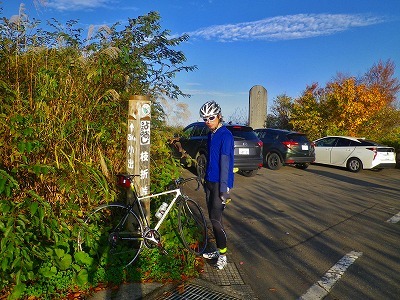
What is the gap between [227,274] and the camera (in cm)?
390

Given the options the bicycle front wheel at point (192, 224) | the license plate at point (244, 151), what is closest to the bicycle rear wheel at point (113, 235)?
the bicycle front wheel at point (192, 224)

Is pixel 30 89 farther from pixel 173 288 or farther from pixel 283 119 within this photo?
pixel 283 119

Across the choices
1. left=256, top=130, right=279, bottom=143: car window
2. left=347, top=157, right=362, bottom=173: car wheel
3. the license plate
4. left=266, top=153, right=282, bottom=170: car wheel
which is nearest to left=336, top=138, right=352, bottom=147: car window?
left=347, top=157, right=362, bottom=173: car wheel

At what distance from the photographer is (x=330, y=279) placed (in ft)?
12.6

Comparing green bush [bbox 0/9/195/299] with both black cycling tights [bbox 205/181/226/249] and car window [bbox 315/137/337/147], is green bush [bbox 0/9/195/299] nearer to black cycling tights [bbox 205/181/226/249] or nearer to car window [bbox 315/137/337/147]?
black cycling tights [bbox 205/181/226/249]

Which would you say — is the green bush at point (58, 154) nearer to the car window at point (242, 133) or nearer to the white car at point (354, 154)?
the car window at point (242, 133)

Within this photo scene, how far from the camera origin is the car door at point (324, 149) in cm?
1415

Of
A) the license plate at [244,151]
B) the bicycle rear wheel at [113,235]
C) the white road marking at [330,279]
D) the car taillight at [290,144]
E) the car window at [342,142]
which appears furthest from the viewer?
the car window at [342,142]

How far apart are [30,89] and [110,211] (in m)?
1.65

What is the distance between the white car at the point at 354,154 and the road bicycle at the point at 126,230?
1064 centimetres

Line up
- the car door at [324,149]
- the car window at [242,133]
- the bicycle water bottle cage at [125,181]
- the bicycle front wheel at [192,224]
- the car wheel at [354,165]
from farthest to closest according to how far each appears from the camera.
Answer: the car door at [324,149]
the car wheel at [354,165]
the car window at [242,133]
the bicycle front wheel at [192,224]
the bicycle water bottle cage at [125,181]

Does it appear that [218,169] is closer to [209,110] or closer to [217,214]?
[217,214]

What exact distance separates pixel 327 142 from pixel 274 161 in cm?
299

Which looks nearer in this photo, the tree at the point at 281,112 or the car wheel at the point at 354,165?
the car wheel at the point at 354,165
